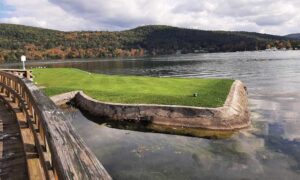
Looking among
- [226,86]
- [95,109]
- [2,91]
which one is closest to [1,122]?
[2,91]

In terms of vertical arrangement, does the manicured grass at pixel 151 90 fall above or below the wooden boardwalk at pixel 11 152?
below

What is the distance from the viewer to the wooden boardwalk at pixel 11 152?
6.88 m

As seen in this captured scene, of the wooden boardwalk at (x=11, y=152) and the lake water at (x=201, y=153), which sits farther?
the lake water at (x=201, y=153)

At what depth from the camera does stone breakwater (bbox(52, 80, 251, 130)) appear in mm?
18250

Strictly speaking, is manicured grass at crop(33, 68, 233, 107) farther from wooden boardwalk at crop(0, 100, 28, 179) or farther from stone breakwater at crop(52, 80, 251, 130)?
wooden boardwalk at crop(0, 100, 28, 179)

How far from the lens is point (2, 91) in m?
19.4

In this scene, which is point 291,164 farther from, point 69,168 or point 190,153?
point 69,168

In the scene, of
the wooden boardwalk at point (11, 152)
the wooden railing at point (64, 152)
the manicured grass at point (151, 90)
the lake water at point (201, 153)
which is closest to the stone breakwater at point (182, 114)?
the manicured grass at point (151, 90)

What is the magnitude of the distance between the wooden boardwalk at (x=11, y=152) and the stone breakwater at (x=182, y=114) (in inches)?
359

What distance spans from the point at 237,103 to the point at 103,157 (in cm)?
1033

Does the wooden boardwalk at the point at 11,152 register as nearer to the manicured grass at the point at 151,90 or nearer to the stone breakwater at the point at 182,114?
the stone breakwater at the point at 182,114

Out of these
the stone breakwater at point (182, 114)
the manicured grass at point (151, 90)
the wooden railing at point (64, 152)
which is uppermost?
the wooden railing at point (64, 152)

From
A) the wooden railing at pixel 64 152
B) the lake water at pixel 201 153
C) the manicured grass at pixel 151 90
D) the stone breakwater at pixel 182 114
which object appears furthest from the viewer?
the manicured grass at pixel 151 90

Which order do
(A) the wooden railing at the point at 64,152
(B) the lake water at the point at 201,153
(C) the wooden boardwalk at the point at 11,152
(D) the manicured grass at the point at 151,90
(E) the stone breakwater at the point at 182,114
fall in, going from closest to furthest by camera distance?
1. (A) the wooden railing at the point at 64,152
2. (C) the wooden boardwalk at the point at 11,152
3. (B) the lake water at the point at 201,153
4. (E) the stone breakwater at the point at 182,114
5. (D) the manicured grass at the point at 151,90
